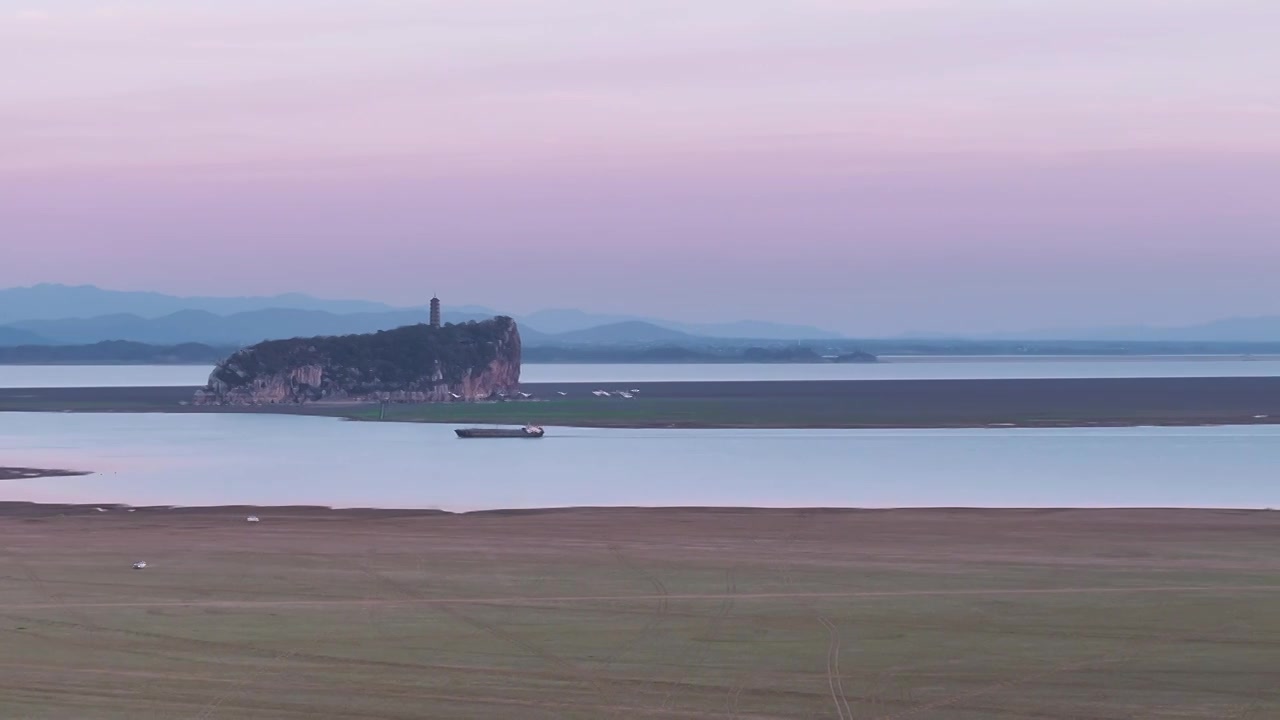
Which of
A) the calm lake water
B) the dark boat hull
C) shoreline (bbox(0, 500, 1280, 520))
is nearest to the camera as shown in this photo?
shoreline (bbox(0, 500, 1280, 520))

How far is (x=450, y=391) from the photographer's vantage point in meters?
182

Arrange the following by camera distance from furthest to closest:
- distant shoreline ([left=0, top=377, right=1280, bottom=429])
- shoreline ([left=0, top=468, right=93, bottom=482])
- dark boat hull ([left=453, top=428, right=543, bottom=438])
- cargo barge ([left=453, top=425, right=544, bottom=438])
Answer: distant shoreline ([left=0, top=377, right=1280, bottom=429])
cargo barge ([left=453, top=425, right=544, bottom=438])
dark boat hull ([left=453, top=428, right=543, bottom=438])
shoreline ([left=0, top=468, right=93, bottom=482])

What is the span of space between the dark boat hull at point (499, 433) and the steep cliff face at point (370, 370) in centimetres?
6406

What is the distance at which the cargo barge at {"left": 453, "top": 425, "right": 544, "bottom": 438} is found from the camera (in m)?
112

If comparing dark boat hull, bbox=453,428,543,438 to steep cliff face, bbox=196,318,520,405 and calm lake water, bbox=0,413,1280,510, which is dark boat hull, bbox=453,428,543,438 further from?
steep cliff face, bbox=196,318,520,405

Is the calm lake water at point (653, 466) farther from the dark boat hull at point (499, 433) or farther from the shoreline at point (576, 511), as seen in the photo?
the shoreline at point (576, 511)

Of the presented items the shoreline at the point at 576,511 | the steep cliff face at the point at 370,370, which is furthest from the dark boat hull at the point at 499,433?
Result: the steep cliff face at the point at 370,370

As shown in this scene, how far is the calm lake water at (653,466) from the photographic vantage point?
63125 mm

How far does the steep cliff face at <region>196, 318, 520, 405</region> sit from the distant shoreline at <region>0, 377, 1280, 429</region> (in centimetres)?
370

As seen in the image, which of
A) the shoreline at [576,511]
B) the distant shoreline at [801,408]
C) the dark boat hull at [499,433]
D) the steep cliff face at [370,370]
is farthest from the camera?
the steep cliff face at [370,370]

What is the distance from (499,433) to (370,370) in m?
72.9

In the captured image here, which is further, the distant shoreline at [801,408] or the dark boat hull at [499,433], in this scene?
the distant shoreline at [801,408]

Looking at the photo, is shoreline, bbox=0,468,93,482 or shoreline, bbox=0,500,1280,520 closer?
shoreline, bbox=0,500,1280,520

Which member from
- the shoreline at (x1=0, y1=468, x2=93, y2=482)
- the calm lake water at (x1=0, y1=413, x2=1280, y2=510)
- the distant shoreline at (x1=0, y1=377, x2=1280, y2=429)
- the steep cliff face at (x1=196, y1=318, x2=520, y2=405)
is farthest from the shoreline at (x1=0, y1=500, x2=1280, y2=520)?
the steep cliff face at (x1=196, y1=318, x2=520, y2=405)
